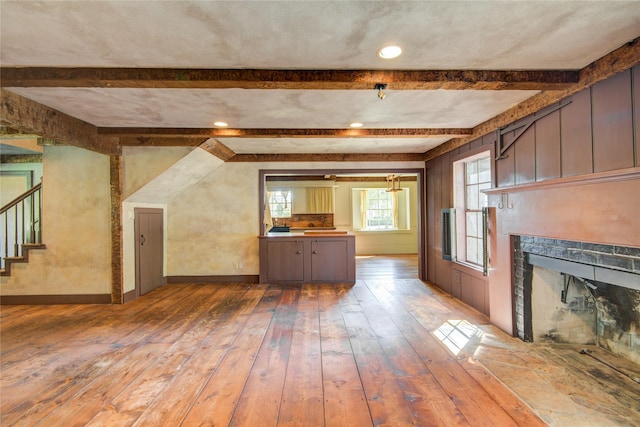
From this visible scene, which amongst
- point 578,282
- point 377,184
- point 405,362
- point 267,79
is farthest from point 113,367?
point 377,184

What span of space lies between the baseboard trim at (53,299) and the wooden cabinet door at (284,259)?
2.57 meters

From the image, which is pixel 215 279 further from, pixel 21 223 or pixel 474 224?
pixel 474 224

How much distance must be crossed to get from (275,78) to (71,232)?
4.25 metres

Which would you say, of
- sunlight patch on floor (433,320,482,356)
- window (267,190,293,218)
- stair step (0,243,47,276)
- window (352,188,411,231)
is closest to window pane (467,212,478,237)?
sunlight patch on floor (433,320,482,356)

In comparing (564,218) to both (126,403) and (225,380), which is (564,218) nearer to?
(225,380)

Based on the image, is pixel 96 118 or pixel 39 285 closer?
pixel 96 118

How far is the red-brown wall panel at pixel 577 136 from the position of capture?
2.38 metres

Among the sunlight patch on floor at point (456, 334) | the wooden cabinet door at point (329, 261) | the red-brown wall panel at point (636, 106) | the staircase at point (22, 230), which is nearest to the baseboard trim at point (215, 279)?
the wooden cabinet door at point (329, 261)

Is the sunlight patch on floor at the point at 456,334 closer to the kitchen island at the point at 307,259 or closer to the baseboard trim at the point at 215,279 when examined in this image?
the kitchen island at the point at 307,259

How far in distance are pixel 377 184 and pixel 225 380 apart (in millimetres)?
8058

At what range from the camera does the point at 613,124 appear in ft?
7.12

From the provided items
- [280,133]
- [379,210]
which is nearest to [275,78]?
[280,133]

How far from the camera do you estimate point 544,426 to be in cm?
183

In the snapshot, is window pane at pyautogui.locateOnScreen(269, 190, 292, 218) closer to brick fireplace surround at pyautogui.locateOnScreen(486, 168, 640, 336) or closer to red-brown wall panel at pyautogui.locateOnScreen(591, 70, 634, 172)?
brick fireplace surround at pyautogui.locateOnScreen(486, 168, 640, 336)
